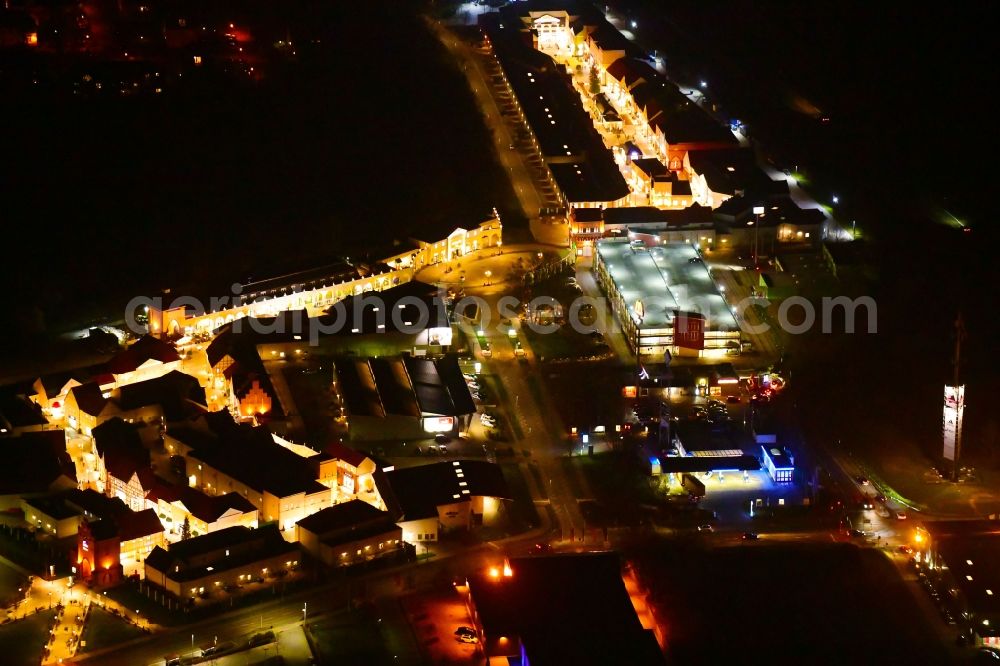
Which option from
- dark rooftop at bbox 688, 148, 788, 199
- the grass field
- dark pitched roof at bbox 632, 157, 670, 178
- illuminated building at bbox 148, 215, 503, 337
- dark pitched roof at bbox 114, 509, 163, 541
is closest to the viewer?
the grass field

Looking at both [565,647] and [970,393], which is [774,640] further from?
[970,393]

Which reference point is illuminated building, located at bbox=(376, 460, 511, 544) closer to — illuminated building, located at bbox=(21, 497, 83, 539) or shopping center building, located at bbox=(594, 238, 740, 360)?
illuminated building, located at bbox=(21, 497, 83, 539)

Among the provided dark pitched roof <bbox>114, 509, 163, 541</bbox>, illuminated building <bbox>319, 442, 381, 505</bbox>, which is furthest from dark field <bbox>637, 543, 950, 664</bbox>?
dark pitched roof <bbox>114, 509, 163, 541</bbox>

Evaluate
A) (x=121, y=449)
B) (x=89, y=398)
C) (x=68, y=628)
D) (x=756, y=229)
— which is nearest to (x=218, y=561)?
(x=68, y=628)

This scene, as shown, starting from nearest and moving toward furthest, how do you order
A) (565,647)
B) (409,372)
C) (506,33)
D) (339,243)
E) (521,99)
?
(565,647) → (409,372) → (339,243) → (521,99) → (506,33)

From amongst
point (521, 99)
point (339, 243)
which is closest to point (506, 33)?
point (521, 99)

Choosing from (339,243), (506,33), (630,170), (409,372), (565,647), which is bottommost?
(565,647)
